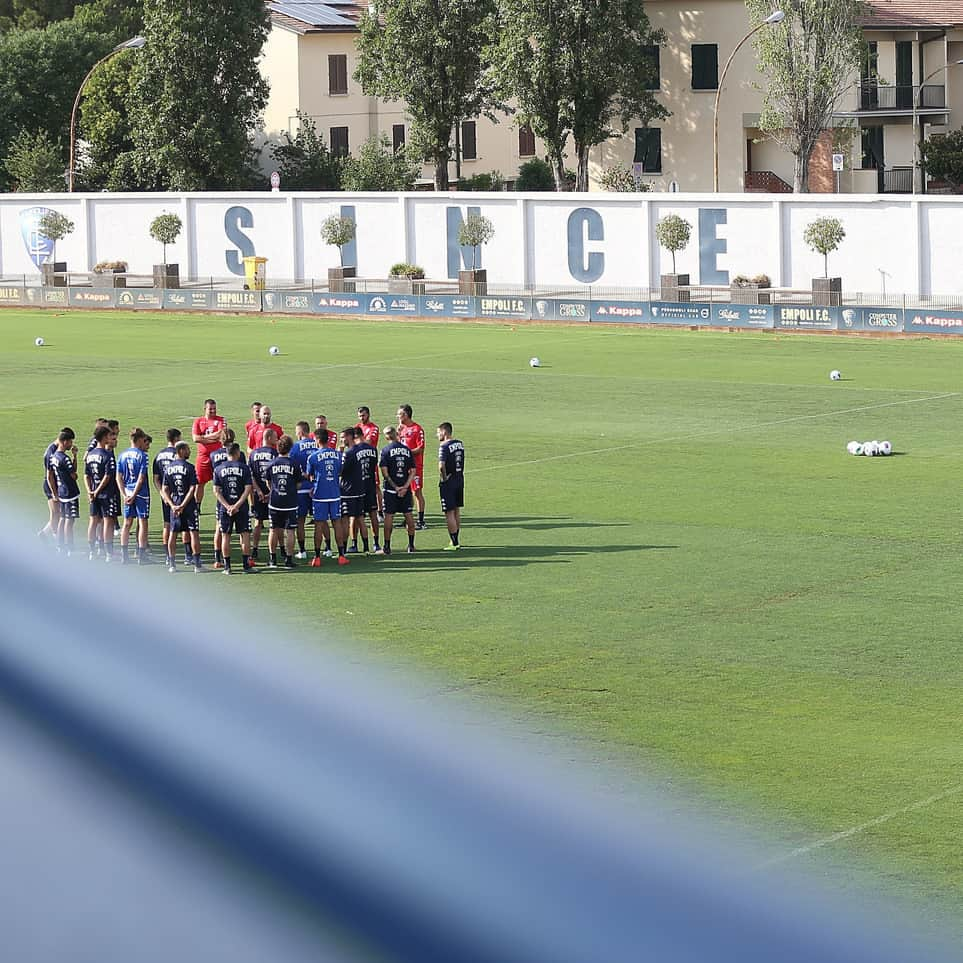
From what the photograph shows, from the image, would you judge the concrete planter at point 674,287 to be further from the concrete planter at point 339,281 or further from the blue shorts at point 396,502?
the blue shorts at point 396,502

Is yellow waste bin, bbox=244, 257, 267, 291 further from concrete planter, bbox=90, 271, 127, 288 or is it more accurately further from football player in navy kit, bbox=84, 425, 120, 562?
football player in navy kit, bbox=84, 425, 120, 562

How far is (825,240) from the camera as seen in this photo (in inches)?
2255

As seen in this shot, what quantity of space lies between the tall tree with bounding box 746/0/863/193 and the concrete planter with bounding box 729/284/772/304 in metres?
22.2

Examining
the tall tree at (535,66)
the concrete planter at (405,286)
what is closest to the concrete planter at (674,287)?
the concrete planter at (405,286)

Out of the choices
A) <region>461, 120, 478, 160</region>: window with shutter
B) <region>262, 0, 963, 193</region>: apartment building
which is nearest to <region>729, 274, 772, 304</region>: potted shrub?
<region>262, 0, 963, 193</region>: apartment building

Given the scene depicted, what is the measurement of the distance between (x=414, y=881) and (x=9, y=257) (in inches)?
2766

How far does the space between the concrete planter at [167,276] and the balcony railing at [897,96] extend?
117 feet

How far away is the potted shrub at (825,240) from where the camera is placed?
56062 millimetres

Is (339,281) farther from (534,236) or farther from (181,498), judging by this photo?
(181,498)

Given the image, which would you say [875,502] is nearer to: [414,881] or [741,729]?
[741,729]

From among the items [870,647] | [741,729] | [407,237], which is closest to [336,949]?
[741,729]

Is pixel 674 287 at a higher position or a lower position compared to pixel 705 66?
lower

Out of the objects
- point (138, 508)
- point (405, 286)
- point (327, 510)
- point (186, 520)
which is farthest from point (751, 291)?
point (186, 520)

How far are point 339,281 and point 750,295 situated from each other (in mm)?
16569
